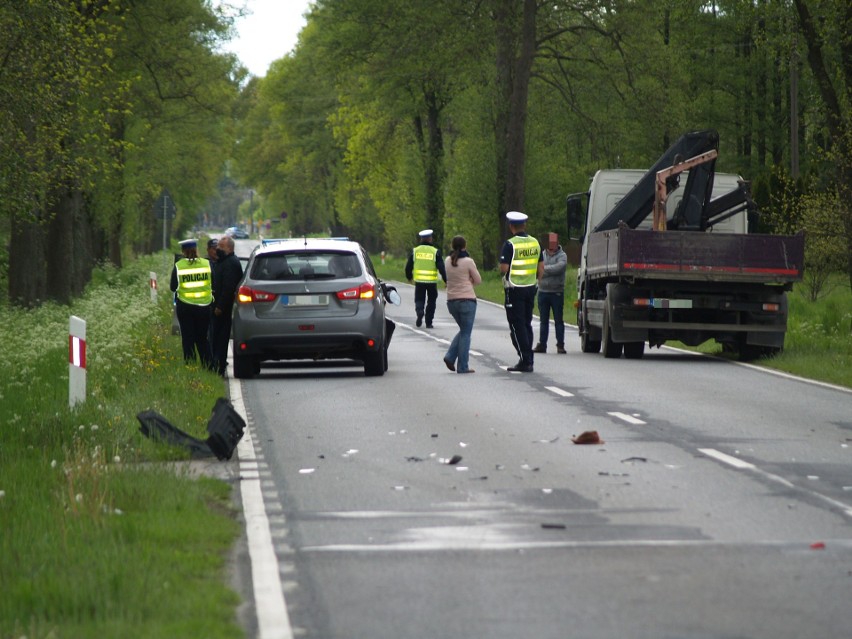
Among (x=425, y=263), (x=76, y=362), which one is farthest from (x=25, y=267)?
(x=76, y=362)

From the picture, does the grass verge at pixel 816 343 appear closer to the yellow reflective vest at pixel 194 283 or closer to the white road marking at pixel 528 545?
the yellow reflective vest at pixel 194 283

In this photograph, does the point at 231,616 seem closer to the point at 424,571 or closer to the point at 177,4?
the point at 424,571

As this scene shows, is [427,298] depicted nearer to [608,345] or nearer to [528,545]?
[608,345]

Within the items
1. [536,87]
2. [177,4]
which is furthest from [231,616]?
[536,87]

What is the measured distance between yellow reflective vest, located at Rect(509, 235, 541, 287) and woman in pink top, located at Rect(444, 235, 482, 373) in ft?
1.65

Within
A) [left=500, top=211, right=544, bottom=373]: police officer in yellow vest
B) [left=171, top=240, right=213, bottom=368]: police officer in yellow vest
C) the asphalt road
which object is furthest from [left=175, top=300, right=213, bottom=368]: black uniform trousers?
[left=500, top=211, right=544, bottom=373]: police officer in yellow vest

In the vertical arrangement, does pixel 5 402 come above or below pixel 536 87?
below

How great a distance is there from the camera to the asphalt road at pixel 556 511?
641 cm

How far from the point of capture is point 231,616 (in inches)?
247

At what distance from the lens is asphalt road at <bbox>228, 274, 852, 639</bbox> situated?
6410mm

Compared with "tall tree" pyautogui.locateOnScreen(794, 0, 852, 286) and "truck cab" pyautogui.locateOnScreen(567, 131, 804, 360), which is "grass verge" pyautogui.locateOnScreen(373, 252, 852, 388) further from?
"tall tree" pyautogui.locateOnScreen(794, 0, 852, 286)

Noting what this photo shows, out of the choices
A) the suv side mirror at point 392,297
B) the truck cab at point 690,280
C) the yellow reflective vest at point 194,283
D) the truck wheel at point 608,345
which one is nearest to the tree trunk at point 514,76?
the truck cab at point 690,280

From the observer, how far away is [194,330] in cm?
1922

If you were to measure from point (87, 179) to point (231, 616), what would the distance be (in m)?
25.5
